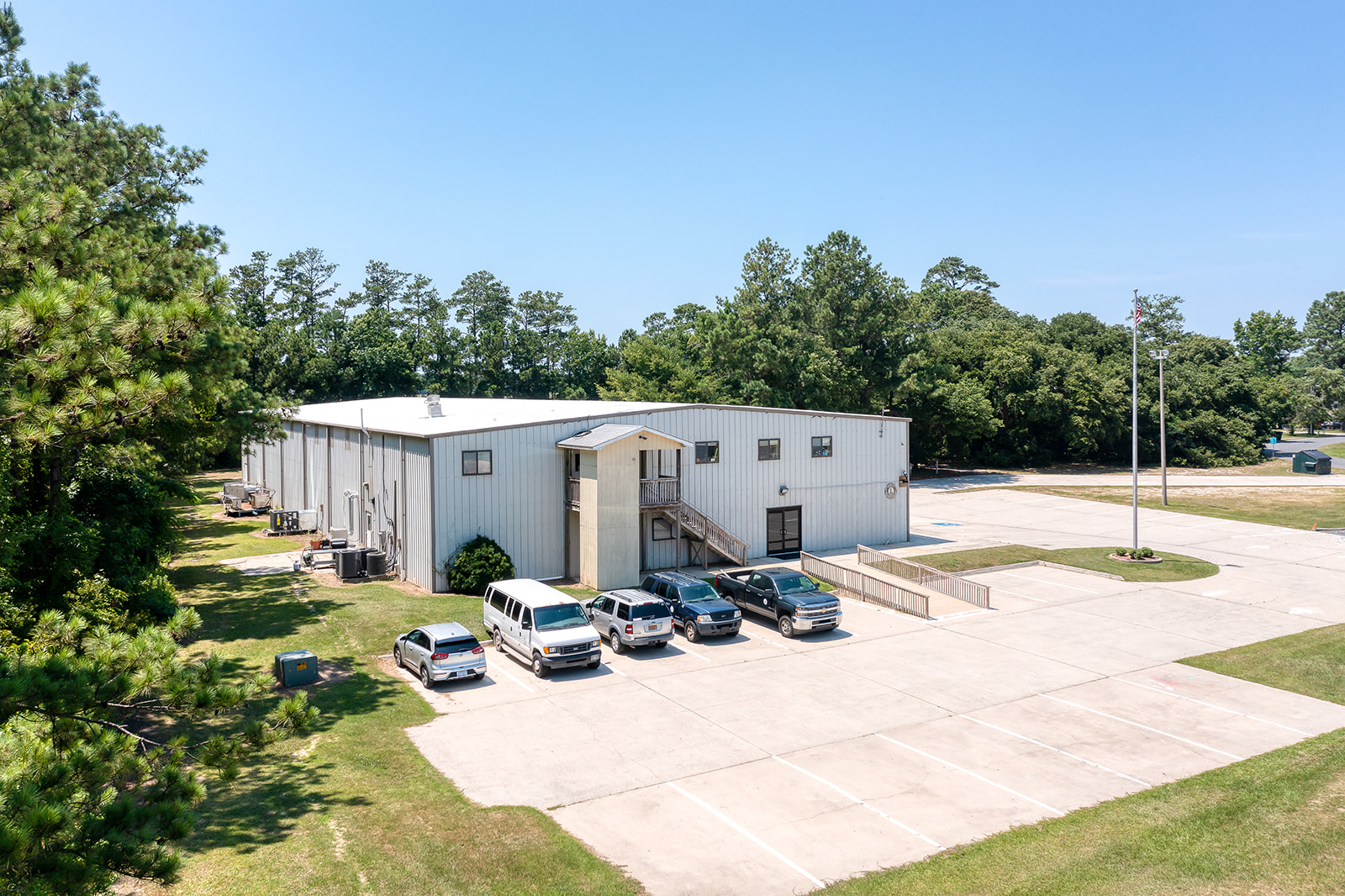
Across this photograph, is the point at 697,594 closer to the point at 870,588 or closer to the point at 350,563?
the point at 870,588

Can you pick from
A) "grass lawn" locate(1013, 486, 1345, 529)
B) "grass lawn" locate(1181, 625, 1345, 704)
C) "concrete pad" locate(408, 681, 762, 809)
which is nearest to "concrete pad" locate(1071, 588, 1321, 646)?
"grass lawn" locate(1181, 625, 1345, 704)

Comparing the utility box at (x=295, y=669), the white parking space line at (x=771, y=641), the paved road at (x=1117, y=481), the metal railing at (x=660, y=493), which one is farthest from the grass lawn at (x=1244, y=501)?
the utility box at (x=295, y=669)

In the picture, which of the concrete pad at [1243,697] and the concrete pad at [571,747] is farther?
the concrete pad at [1243,697]

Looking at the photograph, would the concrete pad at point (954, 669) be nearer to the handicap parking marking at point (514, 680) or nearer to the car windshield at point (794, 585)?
the car windshield at point (794, 585)

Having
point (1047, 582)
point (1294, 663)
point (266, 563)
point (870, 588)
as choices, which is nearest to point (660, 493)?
point (870, 588)

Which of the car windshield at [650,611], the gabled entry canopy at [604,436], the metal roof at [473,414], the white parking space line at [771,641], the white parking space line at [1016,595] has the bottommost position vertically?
the white parking space line at [771,641]

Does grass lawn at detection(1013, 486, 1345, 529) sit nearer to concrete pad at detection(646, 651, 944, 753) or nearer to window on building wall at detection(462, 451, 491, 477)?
concrete pad at detection(646, 651, 944, 753)
